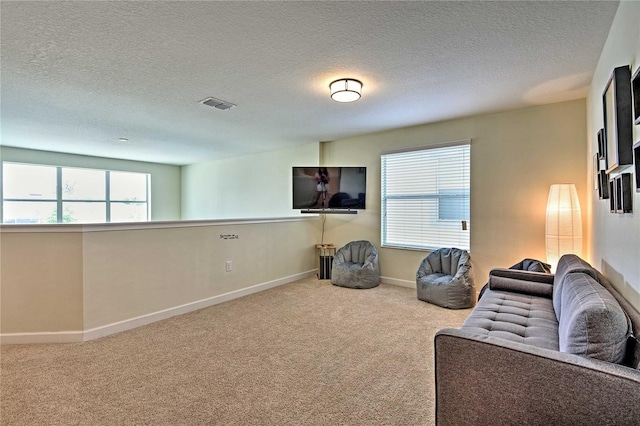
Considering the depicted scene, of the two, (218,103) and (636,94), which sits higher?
(218,103)

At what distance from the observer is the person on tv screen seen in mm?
5004

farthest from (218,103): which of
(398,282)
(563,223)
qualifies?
(563,223)

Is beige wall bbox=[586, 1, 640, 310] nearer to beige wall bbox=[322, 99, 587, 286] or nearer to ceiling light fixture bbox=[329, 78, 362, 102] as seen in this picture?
beige wall bbox=[322, 99, 587, 286]

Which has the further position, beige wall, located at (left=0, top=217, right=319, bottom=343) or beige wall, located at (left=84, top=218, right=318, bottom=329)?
beige wall, located at (left=84, top=218, right=318, bottom=329)

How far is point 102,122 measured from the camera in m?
4.27

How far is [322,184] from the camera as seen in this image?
502 centimetres

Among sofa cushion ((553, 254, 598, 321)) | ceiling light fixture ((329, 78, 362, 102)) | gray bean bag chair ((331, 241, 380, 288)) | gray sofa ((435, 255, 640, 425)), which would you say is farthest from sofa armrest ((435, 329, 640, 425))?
gray bean bag chair ((331, 241, 380, 288))

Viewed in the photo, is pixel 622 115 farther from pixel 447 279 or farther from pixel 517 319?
pixel 447 279

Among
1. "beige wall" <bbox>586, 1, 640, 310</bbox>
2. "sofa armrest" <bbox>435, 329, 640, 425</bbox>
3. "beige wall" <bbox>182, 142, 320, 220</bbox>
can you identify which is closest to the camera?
"sofa armrest" <bbox>435, 329, 640, 425</bbox>

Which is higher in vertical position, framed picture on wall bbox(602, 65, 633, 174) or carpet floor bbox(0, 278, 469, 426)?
framed picture on wall bbox(602, 65, 633, 174)

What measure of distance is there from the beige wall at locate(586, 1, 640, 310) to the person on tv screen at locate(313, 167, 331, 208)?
323 centimetres

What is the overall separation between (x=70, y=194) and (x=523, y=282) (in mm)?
7973

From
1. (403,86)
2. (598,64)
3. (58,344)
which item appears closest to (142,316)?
(58,344)

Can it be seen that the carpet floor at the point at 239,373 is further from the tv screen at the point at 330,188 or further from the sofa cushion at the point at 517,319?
the tv screen at the point at 330,188
